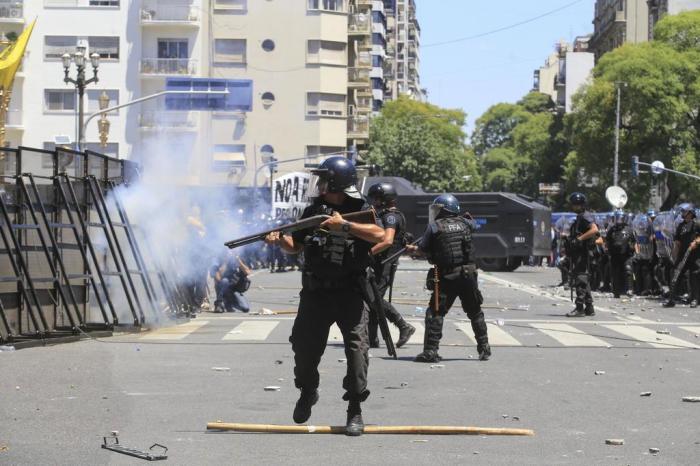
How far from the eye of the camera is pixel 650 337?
17.0 m

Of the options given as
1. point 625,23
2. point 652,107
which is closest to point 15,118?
point 652,107

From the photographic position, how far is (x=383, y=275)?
46.5 ft

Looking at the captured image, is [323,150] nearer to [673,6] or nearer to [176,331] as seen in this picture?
[673,6]

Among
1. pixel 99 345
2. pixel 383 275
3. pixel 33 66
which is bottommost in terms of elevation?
pixel 99 345

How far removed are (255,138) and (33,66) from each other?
40.8ft

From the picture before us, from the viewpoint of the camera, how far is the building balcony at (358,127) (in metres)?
84.5

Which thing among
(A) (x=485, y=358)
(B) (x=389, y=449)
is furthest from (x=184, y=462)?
(A) (x=485, y=358)

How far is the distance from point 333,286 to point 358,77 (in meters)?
76.3

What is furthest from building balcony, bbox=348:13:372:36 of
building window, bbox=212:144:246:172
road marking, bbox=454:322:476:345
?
road marking, bbox=454:322:476:345

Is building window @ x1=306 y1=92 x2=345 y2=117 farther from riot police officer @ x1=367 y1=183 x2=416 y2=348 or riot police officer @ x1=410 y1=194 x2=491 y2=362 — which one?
riot police officer @ x1=410 y1=194 x2=491 y2=362

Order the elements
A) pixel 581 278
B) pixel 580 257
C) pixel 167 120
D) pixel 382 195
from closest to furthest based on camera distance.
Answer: pixel 382 195, pixel 580 257, pixel 581 278, pixel 167 120

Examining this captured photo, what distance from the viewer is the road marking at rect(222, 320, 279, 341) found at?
16.4 m

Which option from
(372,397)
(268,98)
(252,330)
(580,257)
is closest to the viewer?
(372,397)

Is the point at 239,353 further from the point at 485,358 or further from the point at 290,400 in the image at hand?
the point at 290,400
